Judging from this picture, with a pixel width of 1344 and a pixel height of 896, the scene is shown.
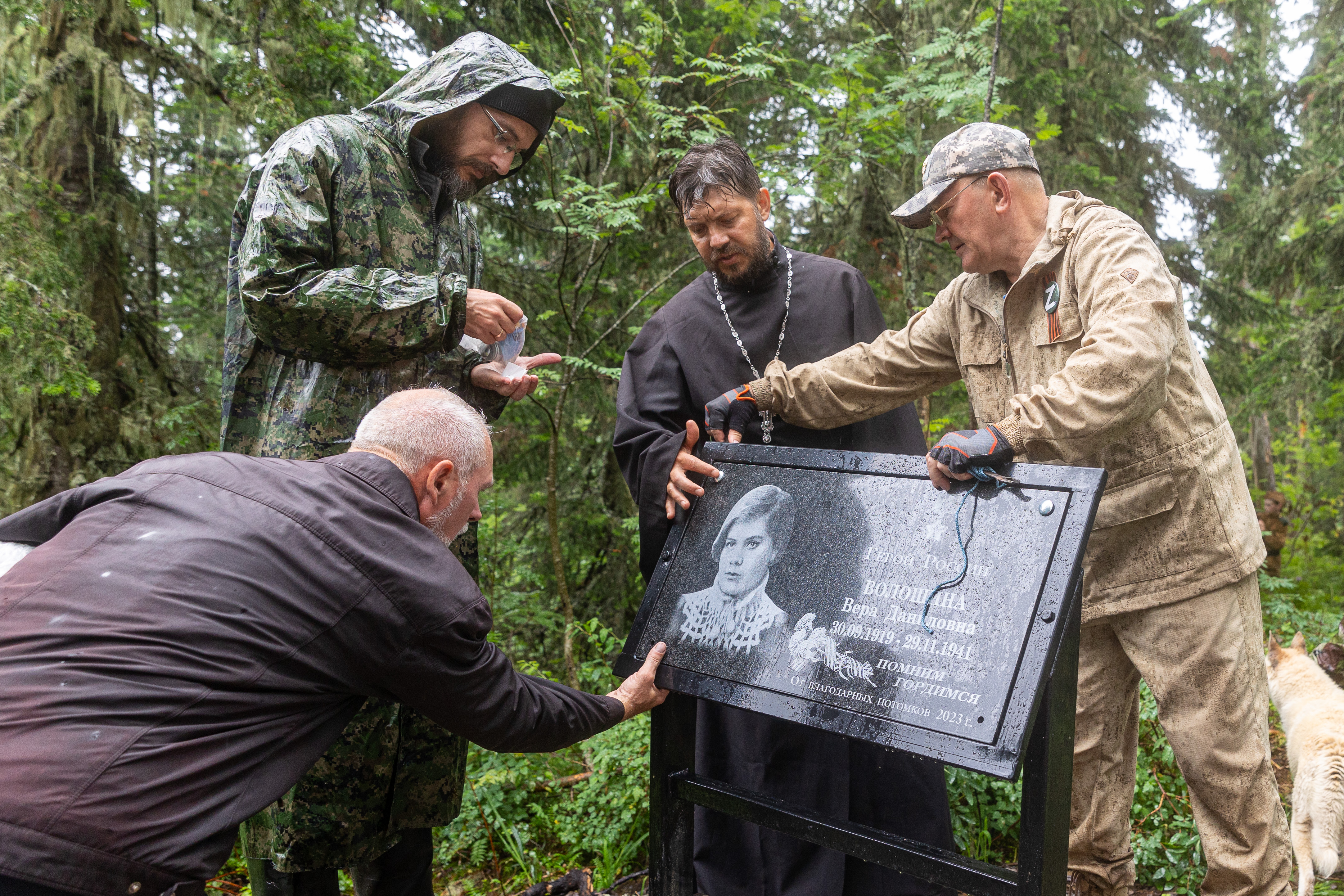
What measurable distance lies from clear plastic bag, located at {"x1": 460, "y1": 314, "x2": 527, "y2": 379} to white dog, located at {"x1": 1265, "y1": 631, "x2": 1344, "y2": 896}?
105 inches

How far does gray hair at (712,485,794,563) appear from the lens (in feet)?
7.97

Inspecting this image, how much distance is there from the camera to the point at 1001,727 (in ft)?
5.86

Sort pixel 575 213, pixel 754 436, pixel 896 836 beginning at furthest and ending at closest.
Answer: pixel 575 213
pixel 754 436
pixel 896 836

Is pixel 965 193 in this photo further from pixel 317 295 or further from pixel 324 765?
pixel 324 765

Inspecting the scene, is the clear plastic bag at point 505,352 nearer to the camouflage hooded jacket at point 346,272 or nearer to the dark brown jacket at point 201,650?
the camouflage hooded jacket at point 346,272

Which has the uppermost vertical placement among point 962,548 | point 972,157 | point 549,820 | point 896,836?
point 972,157

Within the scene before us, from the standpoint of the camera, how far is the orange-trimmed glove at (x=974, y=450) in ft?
6.76

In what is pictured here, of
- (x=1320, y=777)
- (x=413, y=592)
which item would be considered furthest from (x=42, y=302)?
(x=1320, y=777)

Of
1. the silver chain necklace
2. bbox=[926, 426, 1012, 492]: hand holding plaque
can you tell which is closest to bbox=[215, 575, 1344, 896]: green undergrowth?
the silver chain necklace

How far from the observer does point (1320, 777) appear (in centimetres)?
325

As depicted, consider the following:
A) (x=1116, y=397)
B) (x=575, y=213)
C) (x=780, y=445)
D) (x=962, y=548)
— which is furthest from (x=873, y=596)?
(x=575, y=213)

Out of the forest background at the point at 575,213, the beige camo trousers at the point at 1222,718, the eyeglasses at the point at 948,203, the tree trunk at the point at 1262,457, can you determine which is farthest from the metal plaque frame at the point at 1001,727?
the tree trunk at the point at 1262,457

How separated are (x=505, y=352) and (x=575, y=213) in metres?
1.99

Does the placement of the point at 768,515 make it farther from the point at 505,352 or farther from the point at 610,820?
the point at 610,820
